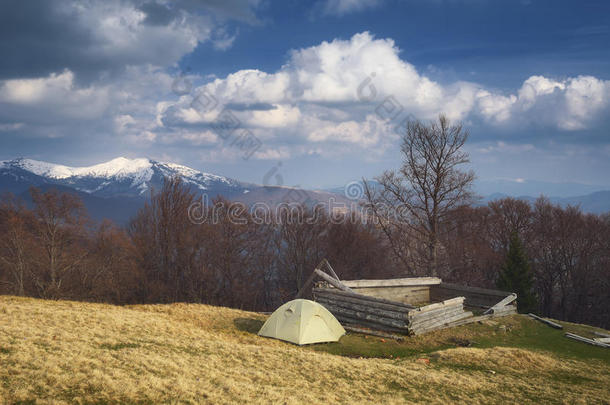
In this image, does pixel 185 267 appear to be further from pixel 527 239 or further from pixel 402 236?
pixel 527 239

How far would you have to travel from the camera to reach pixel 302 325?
14.4 m

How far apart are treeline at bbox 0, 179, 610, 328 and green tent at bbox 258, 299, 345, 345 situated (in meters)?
18.4

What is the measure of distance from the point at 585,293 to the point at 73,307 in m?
46.4

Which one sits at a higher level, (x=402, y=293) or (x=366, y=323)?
(x=402, y=293)

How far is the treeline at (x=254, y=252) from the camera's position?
32875 mm

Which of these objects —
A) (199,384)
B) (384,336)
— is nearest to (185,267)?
(384,336)

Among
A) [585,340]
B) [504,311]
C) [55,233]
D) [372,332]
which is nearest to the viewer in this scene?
[585,340]

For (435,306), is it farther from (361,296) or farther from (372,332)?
(361,296)

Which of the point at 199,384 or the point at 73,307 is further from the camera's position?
the point at 73,307

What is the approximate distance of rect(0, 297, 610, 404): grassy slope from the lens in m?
7.34

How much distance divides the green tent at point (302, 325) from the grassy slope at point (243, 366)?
0.45m

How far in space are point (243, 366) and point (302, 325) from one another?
4.77m

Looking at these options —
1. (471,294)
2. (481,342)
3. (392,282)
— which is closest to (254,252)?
(392,282)

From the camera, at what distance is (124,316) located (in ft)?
46.9
